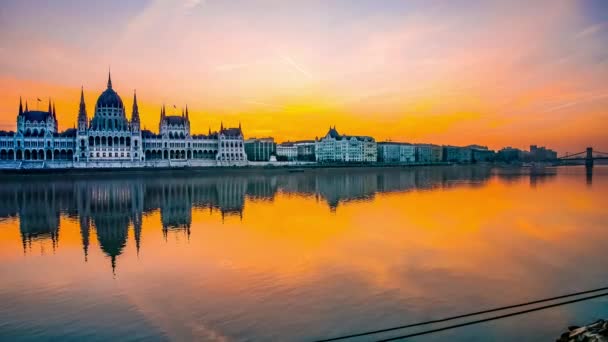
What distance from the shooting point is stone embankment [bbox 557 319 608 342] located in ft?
22.8

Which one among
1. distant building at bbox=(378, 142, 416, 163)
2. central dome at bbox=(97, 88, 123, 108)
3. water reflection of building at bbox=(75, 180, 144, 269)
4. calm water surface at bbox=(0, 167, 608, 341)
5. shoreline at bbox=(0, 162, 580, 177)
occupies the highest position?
central dome at bbox=(97, 88, 123, 108)

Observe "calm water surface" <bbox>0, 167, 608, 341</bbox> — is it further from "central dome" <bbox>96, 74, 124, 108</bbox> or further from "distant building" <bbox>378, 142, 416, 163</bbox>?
"distant building" <bbox>378, 142, 416, 163</bbox>

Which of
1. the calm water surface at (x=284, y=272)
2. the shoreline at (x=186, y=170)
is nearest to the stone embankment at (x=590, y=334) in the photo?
the calm water surface at (x=284, y=272)

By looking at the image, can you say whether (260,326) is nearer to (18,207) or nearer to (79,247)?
(79,247)

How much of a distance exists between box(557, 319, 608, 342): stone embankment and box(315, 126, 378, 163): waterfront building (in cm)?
13651

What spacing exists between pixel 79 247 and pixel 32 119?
91.3m

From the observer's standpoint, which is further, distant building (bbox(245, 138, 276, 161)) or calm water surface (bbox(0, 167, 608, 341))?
distant building (bbox(245, 138, 276, 161))

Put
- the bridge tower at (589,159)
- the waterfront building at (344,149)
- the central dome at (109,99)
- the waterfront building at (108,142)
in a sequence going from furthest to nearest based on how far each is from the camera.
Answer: the bridge tower at (589,159) < the waterfront building at (344,149) < the central dome at (109,99) < the waterfront building at (108,142)

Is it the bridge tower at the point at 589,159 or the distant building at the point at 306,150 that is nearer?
the distant building at the point at 306,150

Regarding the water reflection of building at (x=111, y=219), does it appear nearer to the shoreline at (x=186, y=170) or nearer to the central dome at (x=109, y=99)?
the shoreline at (x=186, y=170)

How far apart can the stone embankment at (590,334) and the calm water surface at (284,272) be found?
1.30 metres

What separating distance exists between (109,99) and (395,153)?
115m

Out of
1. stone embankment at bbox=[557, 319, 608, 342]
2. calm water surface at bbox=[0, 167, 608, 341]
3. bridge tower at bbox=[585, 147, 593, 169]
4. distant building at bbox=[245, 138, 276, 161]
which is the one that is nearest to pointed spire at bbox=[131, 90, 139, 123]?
distant building at bbox=[245, 138, 276, 161]

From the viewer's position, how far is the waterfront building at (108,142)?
285 ft
